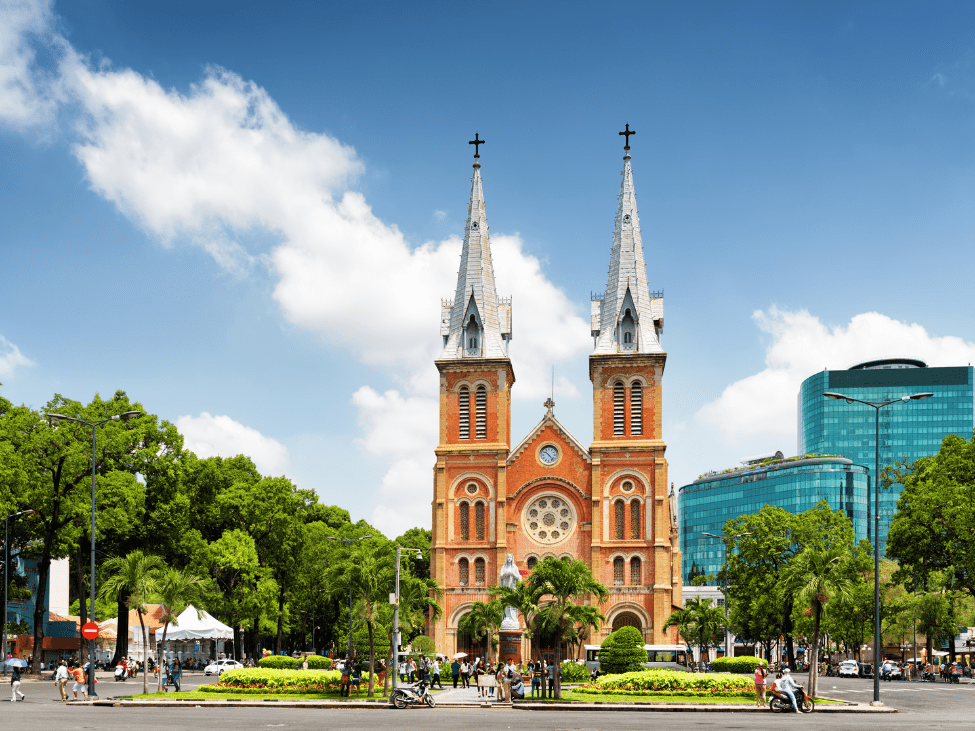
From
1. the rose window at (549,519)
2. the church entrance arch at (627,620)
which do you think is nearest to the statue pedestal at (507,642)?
the church entrance arch at (627,620)

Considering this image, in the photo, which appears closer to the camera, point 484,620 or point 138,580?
point 138,580

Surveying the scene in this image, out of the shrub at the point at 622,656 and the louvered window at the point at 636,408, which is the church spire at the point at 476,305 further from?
the shrub at the point at 622,656

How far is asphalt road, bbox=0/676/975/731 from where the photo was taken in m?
25.6

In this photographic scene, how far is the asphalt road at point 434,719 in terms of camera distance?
1009 inches

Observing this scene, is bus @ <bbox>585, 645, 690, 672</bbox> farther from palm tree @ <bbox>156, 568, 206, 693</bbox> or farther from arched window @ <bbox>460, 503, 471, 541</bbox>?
palm tree @ <bbox>156, 568, 206, 693</bbox>

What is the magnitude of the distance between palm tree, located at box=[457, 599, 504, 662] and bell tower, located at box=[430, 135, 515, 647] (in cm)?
734

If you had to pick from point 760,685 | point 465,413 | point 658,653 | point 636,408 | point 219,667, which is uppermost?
point 636,408

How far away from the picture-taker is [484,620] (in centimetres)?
5984

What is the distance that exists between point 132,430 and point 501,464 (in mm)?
29498

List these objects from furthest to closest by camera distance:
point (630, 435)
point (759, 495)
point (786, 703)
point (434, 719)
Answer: point (759, 495)
point (630, 435)
point (786, 703)
point (434, 719)

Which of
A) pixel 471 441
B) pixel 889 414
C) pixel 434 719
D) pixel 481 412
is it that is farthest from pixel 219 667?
pixel 889 414

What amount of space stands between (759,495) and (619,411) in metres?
92.4

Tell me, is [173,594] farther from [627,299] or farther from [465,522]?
[627,299]

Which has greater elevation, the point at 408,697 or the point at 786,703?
the point at 786,703
